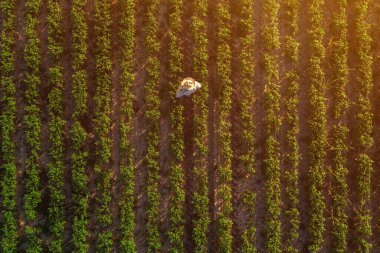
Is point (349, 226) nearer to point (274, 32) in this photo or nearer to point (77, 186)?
point (274, 32)

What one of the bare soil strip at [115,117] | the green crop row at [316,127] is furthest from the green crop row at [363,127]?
the bare soil strip at [115,117]

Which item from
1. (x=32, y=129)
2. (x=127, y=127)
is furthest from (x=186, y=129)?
(x=32, y=129)

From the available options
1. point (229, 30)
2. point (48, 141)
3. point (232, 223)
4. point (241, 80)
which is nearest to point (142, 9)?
point (229, 30)

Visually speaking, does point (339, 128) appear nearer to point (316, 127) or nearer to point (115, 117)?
point (316, 127)

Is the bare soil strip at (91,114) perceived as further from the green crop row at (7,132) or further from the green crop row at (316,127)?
the green crop row at (316,127)

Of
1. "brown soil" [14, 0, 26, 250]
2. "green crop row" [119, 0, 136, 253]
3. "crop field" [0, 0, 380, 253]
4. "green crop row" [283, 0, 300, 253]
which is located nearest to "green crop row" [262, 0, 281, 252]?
"crop field" [0, 0, 380, 253]

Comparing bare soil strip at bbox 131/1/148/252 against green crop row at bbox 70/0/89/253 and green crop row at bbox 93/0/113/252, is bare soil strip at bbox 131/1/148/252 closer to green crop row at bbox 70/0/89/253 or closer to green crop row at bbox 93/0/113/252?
green crop row at bbox 93/0/113/252
